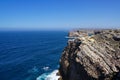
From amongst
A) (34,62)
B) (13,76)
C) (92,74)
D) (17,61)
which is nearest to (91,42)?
(92,74)

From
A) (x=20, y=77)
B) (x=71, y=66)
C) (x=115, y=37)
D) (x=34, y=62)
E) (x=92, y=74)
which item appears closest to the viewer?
(x=92, y=74)

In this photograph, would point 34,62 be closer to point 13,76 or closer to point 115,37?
point 13,76

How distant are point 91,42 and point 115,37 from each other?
1000 cm

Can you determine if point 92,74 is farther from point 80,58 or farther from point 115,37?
point 115,37

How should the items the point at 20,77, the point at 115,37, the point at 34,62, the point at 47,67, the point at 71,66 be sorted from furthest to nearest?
the point at 34,62, the point at 47,67, the point at 20,77, the point at 115,37, the point at 71,66

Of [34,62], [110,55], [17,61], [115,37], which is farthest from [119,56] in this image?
[17,61]

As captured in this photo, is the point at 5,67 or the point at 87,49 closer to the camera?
the point at 87,49

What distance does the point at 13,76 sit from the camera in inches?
2746

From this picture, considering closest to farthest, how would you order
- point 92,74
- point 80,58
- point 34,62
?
point 92,74 < point 80,58 < point 34,62

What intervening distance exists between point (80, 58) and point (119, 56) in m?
10.5

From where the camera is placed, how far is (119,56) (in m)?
46.6

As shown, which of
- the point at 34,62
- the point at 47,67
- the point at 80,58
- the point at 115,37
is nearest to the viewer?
the point at 80,58

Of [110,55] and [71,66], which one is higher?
[110,55]

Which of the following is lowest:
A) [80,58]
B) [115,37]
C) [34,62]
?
[34,62]
